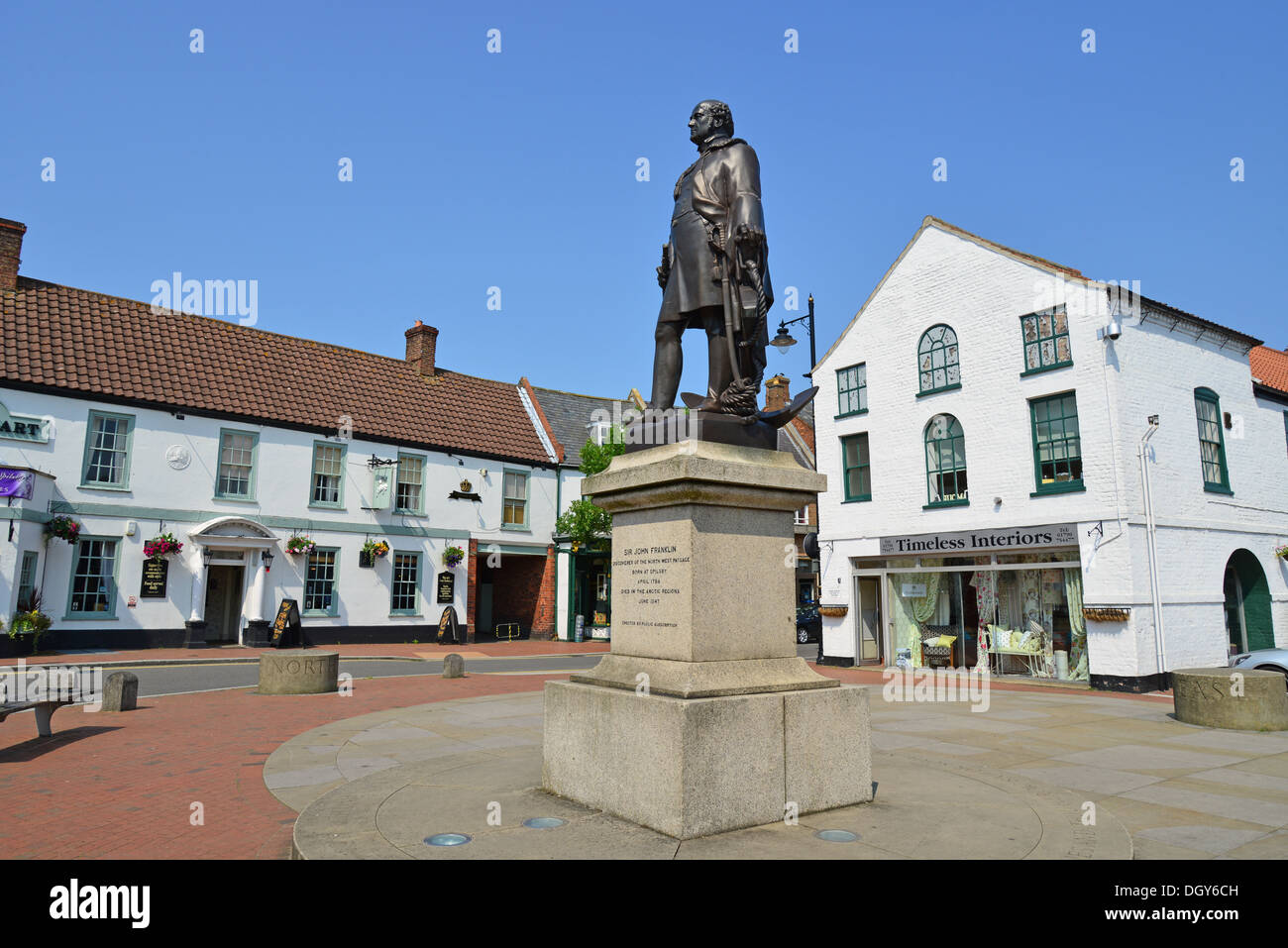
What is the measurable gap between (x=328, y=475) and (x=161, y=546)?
17.9 ft

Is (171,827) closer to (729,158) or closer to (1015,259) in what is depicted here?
(729,158)

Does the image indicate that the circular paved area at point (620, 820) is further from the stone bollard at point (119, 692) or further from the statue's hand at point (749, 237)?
the stone bollard at point (119, 692)

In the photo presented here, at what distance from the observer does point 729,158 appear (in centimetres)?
594

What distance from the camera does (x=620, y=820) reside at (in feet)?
15.6

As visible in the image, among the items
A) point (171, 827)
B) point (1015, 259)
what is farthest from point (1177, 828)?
point (1015, 259)

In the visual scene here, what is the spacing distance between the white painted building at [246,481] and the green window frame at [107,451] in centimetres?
4

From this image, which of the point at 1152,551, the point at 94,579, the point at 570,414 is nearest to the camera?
the point at 1152,551

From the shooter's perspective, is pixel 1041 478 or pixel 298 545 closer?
pixel 1041 478

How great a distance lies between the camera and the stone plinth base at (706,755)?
14.5 ft

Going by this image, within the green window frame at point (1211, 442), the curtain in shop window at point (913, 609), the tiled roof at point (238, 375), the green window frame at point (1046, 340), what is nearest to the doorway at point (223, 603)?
the tiled roof at point (238, 375)

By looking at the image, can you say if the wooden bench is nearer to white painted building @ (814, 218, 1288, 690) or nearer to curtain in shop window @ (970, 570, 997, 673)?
white painted building @ (814, 218, 1288, 690)

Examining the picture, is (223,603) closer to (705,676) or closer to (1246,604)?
(705,676)

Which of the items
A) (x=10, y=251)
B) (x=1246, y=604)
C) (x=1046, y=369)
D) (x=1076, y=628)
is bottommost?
(x=1076, y=628)

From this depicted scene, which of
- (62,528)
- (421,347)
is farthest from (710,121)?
(421,347)
